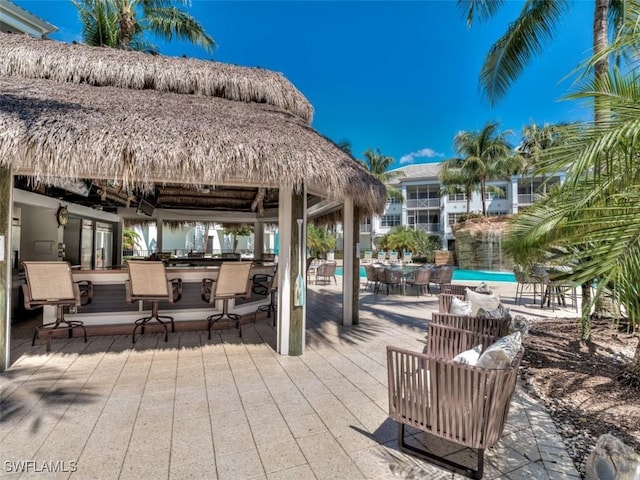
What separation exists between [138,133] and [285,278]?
2822mm

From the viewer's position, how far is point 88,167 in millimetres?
4137

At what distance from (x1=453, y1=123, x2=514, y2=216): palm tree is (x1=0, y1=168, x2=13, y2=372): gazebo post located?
88.2 feet

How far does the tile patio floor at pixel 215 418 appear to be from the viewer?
2420mm

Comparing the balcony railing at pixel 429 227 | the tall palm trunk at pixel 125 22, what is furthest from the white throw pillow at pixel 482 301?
the balcony railing at pixel 429 227

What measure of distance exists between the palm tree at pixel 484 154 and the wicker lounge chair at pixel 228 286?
24.0 m

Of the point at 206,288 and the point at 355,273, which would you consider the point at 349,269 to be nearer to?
the point at 355,273

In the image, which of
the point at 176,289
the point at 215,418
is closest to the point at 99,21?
the point at 176,289

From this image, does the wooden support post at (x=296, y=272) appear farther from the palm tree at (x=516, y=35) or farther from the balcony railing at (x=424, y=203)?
the balcony railing at (x=424, y=203)

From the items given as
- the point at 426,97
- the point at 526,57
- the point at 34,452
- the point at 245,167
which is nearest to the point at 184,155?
the point at 245,167

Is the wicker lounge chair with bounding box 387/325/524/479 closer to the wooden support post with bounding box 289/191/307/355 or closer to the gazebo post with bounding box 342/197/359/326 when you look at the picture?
the wooden support post with bounding box 289/191/307/355

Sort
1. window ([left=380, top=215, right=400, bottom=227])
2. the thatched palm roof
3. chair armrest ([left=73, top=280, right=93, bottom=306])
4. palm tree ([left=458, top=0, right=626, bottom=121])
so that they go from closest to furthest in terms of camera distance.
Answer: the thatched palm roof
chair armrest ([left=73, top=280, right=93, bottom=306])
palm tree ([left=458, top=0, right=626, bottom=121])
window ([left=380, top=215, right=400, bottom=227])

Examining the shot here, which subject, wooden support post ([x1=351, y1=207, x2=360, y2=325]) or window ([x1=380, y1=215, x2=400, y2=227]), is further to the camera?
window ([x1=380, y1=215, x2=400, y2=227])

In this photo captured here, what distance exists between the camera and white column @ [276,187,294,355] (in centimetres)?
493

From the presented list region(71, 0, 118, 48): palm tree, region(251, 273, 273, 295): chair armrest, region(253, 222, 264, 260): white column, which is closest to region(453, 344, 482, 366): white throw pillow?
region(251, 273, 273, 295): chair armrest
